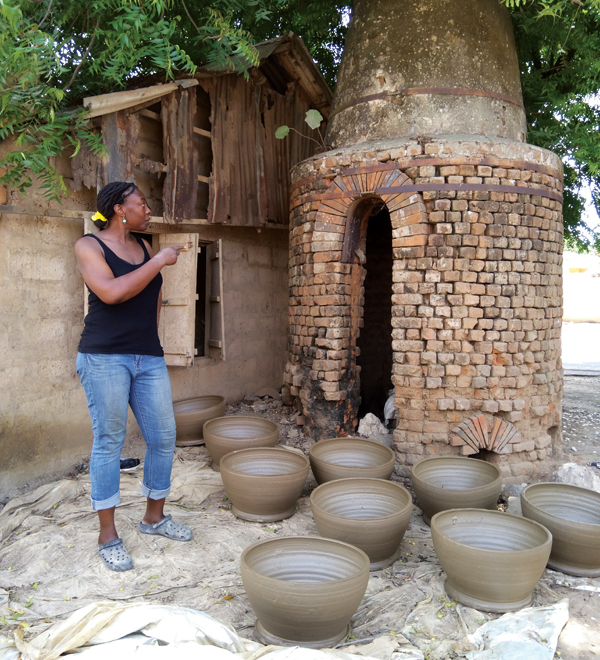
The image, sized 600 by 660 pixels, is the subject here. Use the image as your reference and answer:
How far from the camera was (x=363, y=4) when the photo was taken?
17.3 ft

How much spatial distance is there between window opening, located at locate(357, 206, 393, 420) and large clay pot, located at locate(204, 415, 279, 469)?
277 cm

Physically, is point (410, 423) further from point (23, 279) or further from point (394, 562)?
point (23, 279)

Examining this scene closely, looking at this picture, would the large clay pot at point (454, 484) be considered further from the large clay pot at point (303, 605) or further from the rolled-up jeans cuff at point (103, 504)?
the rolled-up jeans cuff at point (103, 504)

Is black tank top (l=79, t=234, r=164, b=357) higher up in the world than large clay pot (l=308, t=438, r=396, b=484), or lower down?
higher up

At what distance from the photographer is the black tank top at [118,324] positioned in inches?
119

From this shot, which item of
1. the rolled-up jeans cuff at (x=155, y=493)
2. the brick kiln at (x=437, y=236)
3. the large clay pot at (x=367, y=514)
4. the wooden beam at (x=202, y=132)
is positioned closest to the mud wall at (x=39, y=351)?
the rolled-up jeans cuff at (x=155, y=493)

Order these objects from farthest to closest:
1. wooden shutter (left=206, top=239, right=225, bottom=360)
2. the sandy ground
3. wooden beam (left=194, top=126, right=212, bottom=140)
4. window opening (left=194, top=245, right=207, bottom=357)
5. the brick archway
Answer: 1. window opening (left=194, top=245, right=207, bottom=357)
2. wooden shutter (left=206, top=239, right=225, bottom=360)
3. wooden beam (left=194, top=126, right=212, bottom=140)
4. the brick archway
5. the sandy ground

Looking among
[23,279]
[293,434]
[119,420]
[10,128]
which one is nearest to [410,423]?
[293,434]

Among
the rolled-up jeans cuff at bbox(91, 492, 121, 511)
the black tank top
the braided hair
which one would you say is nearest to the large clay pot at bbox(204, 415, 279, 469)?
the rolled-up jeans cuff at bbox(91, 492, 121, 511)

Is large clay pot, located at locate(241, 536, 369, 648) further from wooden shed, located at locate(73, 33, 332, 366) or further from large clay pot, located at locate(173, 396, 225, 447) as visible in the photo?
wooden shed, located at locate(73, 33, 332, 366)

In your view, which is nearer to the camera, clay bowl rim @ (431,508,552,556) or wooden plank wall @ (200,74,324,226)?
clay bowl rim @ (431,508,552,556)

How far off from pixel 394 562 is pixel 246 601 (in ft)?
3.29

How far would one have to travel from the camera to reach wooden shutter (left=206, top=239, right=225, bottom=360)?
5.77m

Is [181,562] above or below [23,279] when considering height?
below
